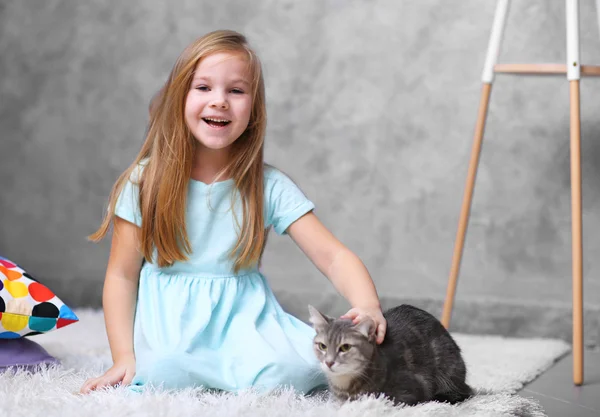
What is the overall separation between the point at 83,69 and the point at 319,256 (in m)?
1.66

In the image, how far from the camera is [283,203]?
1735 mm

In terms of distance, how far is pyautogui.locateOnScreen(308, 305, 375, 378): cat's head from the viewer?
Result: 137cm

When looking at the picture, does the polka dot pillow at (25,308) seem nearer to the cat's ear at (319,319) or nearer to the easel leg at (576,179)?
the cat's ear at (319,319)

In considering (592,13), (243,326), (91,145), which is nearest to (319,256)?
(243,326)

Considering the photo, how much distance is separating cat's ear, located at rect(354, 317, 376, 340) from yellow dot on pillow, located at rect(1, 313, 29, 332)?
77cm

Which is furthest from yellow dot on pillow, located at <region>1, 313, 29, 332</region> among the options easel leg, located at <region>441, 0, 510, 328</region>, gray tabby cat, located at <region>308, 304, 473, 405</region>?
easel leg, located at <region>441, 0, 510, 328</region>

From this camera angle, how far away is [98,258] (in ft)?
9.94

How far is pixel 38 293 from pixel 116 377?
33 centimetres

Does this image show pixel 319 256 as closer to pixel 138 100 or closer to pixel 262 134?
pixel 262 134

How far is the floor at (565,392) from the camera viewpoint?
1688 mm

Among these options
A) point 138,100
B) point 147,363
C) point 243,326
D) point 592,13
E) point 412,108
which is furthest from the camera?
point 138,100

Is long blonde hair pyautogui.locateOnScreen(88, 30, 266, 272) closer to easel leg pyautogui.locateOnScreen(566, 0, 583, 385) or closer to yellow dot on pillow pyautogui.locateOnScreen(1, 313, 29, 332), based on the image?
yellow dot on pillow pyautogui.locateOnScreen(1, 313, 29, 332)

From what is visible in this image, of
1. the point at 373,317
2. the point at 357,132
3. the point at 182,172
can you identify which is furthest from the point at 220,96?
the point at 357,132

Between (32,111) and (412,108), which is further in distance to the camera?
(32,111)
